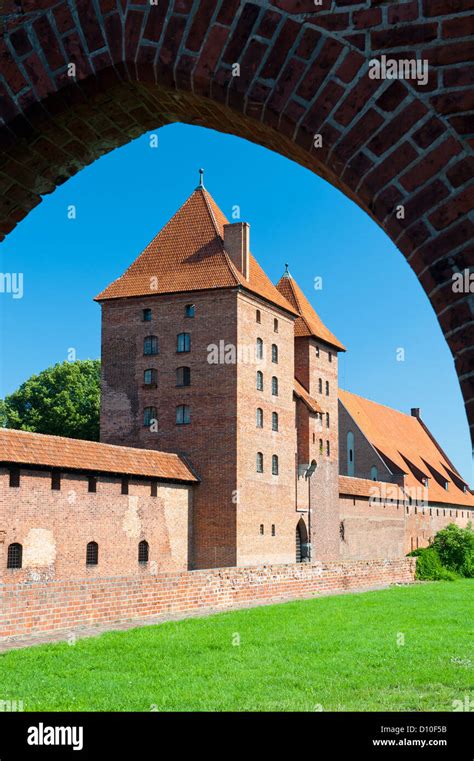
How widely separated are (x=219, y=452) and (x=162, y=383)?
3592mm

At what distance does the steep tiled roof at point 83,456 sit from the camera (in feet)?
74.5

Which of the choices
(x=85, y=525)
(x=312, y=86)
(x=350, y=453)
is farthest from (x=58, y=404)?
(x=312, y=86)

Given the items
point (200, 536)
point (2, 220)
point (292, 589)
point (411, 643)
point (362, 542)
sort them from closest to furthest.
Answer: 1. point (2, 220)
2. point (411, 643)
3. point (292, 589)
4. point (200, 536)
5. point (362, 542)

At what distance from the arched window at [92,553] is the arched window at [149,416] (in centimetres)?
778

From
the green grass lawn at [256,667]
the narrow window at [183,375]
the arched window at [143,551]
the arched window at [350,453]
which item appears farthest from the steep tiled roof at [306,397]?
the green grass lawn at [256,667]

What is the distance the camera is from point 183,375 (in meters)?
32.5

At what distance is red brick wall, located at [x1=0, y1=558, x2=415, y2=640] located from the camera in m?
13.3

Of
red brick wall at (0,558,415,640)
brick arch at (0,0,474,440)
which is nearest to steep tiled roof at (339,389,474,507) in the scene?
red brick wall at (0,558,415,640)

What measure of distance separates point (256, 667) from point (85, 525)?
13770 mm

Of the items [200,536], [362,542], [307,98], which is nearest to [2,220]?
[307,98]

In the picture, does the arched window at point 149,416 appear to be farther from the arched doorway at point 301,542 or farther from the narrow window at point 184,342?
the arched doorway at point 301,542

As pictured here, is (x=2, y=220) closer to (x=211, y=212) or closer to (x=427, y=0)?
(x=427, y=0)

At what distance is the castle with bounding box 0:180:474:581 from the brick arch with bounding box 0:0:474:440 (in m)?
19.8

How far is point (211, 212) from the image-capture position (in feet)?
117
